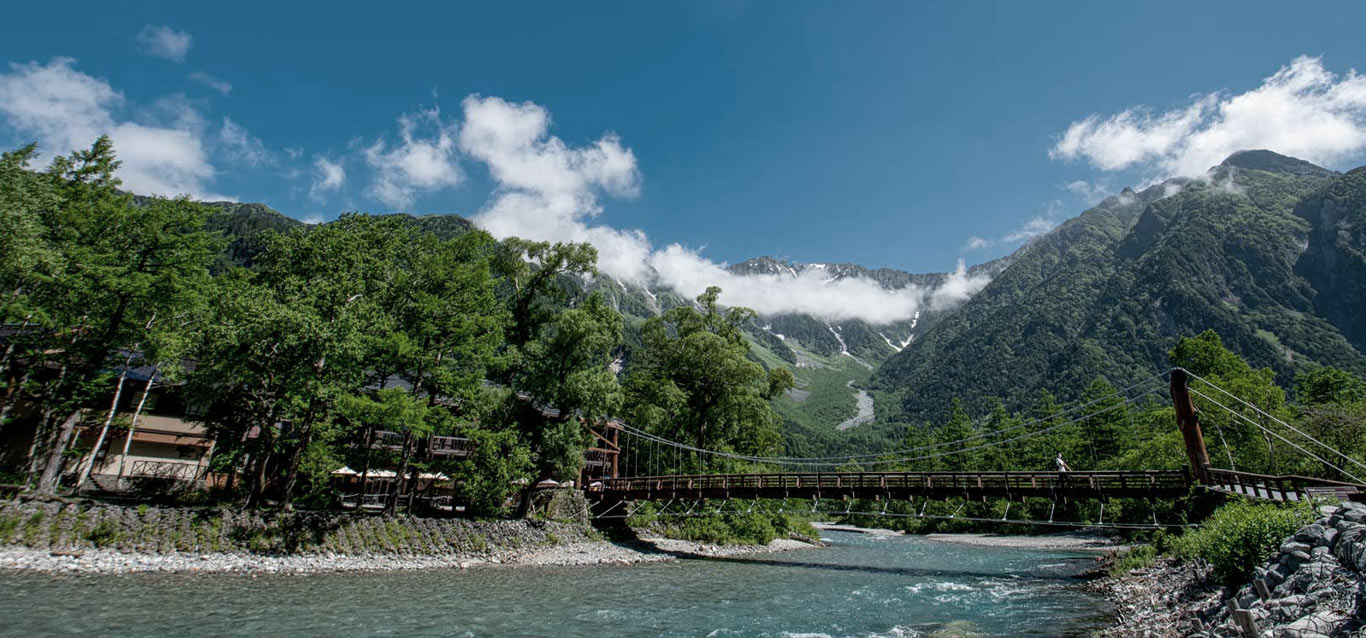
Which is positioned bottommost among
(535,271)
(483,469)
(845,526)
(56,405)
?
(845,526)

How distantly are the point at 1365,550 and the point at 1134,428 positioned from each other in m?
54.3

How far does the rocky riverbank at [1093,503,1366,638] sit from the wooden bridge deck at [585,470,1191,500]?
11.0 meters

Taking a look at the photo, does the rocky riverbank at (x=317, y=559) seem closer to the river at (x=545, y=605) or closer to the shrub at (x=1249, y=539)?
the river at (x=545, y=605)

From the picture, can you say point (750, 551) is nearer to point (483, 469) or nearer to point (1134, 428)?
point (483, 469)

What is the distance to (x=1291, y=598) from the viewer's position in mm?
8266

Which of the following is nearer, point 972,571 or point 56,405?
point 56,405

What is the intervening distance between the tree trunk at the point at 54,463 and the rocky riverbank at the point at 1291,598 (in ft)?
98.1

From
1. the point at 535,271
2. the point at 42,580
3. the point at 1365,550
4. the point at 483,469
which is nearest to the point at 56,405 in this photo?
the point at 42,580

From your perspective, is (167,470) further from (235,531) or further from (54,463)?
(235,531)

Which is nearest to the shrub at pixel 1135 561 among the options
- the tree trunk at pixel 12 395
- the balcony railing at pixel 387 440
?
the balcony railing at pixel 387 440

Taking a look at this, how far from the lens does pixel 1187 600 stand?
42.2 feet

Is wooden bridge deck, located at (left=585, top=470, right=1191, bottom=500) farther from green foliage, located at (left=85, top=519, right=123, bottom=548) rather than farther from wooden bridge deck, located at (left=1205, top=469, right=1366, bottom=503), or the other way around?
green foliage, located at (left=85, top=519, right=123, bottom=548)

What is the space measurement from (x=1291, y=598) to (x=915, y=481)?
2116cm

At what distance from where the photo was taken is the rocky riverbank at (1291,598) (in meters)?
7.33
